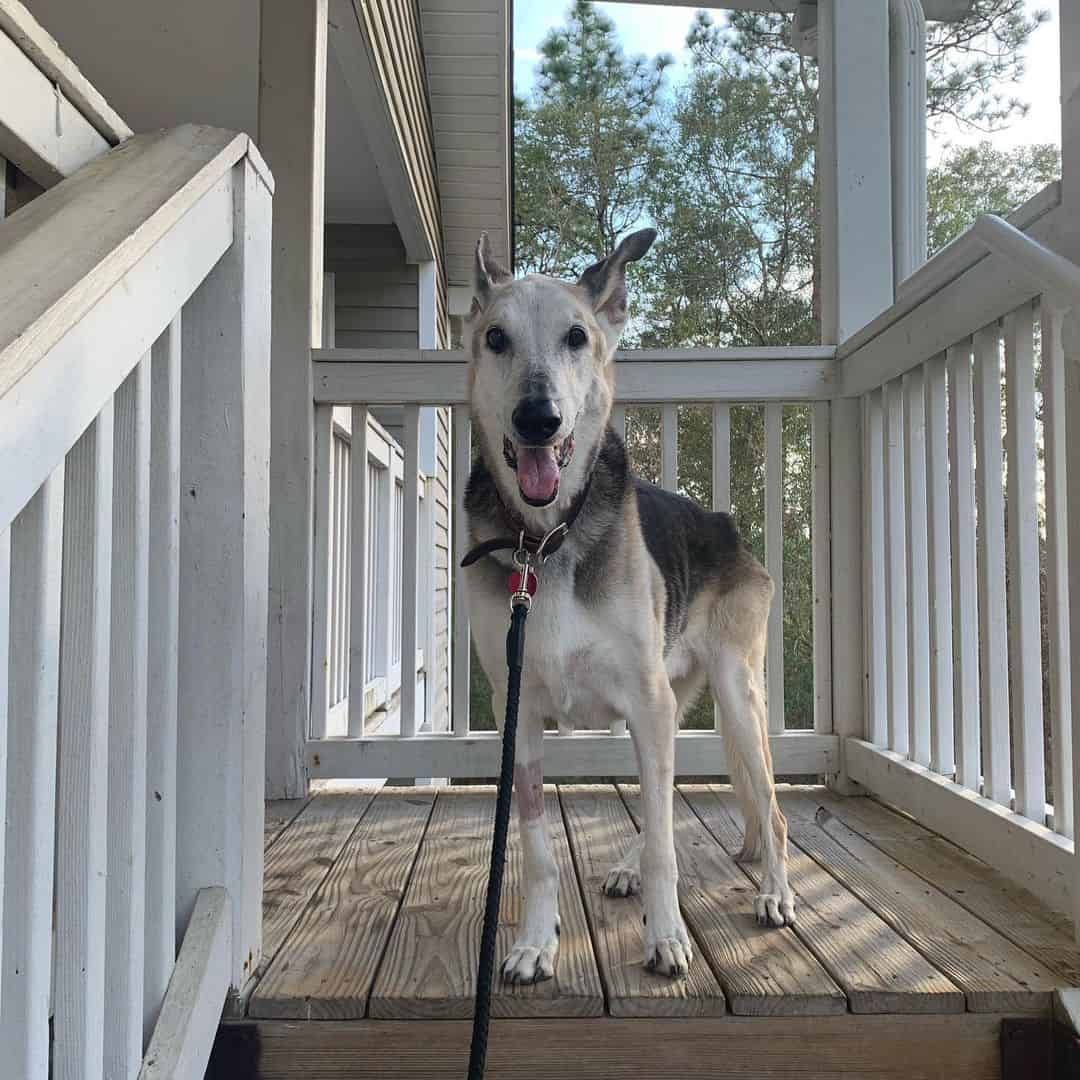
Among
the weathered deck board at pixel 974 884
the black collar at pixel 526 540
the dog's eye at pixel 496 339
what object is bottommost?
the weathered deck board at pixel 974 884

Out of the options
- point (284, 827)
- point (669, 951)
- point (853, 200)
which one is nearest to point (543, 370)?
point (669, 951)

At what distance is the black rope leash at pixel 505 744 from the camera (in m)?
1.33

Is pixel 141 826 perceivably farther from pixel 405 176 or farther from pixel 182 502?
pixel 405 176

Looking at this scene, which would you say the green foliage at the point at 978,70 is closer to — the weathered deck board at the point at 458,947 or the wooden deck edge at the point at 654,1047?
the weathered deck board at the point at 458,947

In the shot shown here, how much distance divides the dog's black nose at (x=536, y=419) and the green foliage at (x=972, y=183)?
39.0 ft

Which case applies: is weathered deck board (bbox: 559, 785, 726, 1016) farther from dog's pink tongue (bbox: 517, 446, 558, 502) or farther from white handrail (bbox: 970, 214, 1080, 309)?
white handrail (bbox: 970, 214, 1080, 309)

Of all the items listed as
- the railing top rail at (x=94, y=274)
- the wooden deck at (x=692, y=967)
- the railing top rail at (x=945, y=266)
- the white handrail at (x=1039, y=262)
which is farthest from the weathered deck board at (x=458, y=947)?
the railing top rail at (x=945, y=266)

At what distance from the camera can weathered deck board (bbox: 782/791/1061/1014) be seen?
5.42ft

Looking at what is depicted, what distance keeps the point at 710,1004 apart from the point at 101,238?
4.96 feet

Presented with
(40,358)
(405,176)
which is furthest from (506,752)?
(405,176)

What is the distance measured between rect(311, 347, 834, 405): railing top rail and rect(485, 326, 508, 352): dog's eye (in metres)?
1.33

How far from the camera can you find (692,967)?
179 cm

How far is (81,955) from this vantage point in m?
1.18

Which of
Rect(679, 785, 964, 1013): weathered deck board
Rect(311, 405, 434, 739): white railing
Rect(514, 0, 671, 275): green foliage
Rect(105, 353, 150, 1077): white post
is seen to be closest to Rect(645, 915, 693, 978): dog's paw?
Rect(679, 785, 964, 1013): weathered deck board
